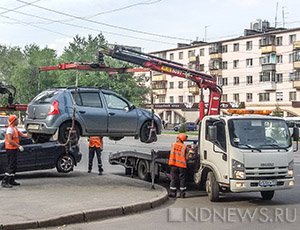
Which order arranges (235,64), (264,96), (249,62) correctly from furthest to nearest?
1. (235,64)
2. (249,62)
3. (264,96)

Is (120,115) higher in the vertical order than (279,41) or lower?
lower

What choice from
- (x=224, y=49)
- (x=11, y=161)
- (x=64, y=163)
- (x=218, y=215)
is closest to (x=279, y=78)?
(x=224, y=49)

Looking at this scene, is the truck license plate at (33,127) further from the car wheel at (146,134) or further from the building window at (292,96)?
the building window at (292,96)

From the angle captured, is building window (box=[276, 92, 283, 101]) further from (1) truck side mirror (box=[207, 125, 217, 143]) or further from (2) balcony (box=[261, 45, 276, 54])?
(1) truck side mirror (box=[207, 125, 217, 143])

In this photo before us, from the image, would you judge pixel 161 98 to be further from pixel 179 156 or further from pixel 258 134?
pixel 258 134

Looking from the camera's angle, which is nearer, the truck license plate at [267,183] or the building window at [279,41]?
the truck license plate at [267,183]

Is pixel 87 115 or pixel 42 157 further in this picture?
pixel 42 157

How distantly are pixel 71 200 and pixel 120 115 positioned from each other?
9.96ft

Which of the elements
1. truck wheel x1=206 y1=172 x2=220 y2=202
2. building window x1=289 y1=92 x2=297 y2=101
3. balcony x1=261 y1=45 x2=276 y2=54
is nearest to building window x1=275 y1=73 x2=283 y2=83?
building window x1=289 y1=92 x2=297 y2=101

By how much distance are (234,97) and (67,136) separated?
69.2 meters

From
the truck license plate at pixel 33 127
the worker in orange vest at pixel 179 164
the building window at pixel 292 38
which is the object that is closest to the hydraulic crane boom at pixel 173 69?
the worker in orange vest at pixel 179 164

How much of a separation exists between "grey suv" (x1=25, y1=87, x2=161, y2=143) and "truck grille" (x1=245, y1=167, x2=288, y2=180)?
10.2 feet

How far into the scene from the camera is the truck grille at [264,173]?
1101 cm

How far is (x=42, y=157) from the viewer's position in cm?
→ 1501
